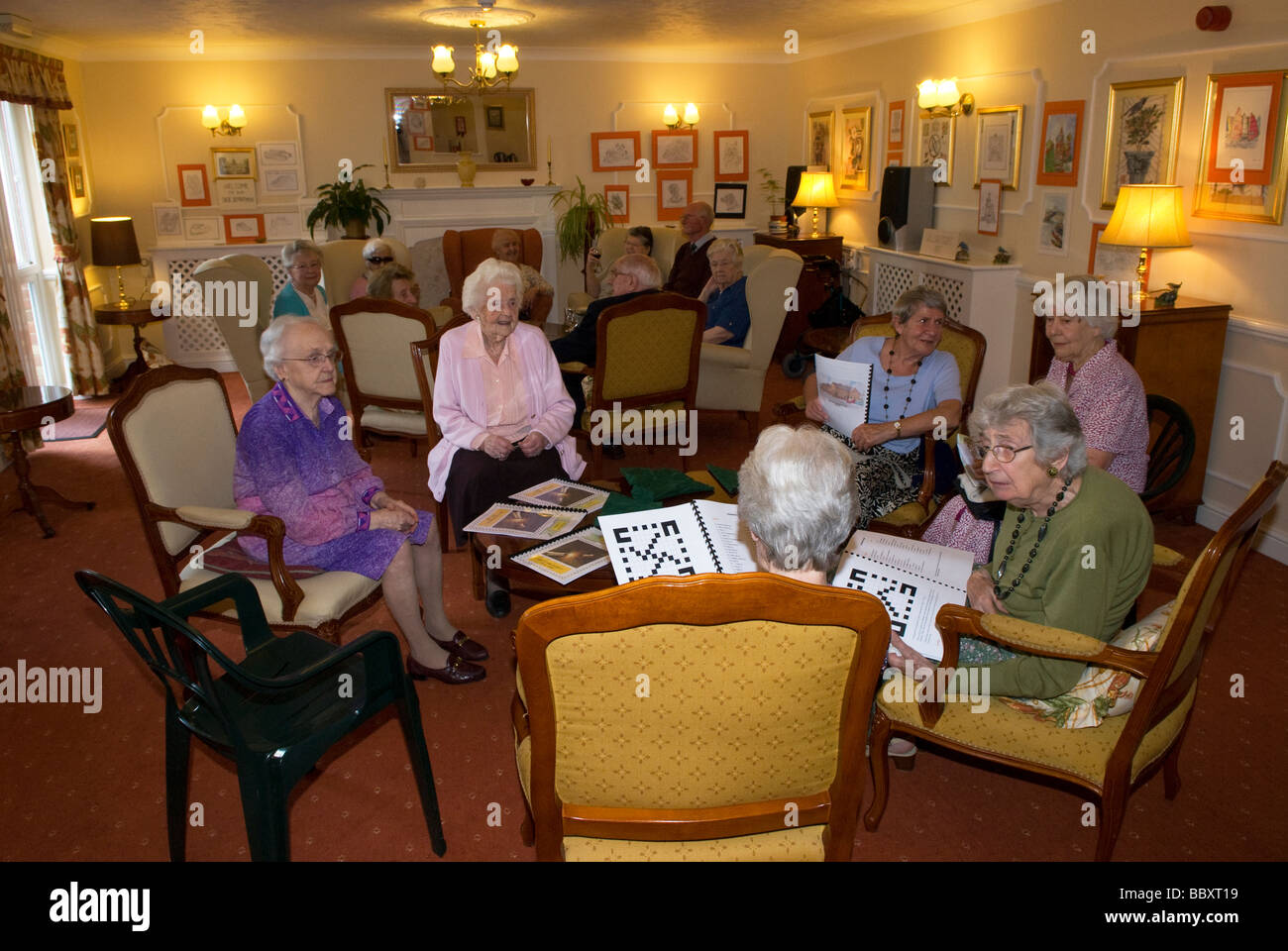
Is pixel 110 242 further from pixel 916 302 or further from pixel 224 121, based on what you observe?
pixel 916 302

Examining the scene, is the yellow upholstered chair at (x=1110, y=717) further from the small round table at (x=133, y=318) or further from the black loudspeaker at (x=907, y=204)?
the small round table at (x=133, y=318)

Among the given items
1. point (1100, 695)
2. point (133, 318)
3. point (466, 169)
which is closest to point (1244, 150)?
point (1100, 695)

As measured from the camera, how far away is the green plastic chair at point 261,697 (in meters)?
1.94

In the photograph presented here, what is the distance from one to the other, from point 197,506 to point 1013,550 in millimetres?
2201

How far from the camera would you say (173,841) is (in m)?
Answer: 2.27

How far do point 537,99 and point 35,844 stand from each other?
7470 millimetres

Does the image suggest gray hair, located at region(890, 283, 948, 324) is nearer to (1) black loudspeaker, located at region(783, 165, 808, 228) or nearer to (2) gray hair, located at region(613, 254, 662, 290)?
(2) gray hair, located at region(613, 254, 662, 290)

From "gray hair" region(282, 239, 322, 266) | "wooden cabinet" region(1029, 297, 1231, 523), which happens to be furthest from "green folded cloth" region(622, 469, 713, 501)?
"gray hair" region(282, 239, 322, 266)

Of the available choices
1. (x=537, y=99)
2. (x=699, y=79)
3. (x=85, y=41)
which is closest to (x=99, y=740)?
(x=85, y=41)

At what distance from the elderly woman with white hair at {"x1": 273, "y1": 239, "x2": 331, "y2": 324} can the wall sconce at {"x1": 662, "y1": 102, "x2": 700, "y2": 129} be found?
176 inches

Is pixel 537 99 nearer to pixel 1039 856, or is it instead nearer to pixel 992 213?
pixel 992 213

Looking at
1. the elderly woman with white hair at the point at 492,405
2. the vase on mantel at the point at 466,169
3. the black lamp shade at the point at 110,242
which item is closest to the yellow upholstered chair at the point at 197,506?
the elderly woman with white hair at the point at 492,405

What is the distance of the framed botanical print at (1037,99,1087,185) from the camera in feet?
17.1

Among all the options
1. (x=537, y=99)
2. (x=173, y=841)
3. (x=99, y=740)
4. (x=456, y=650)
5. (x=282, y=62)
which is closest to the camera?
(x=173, y=841)
